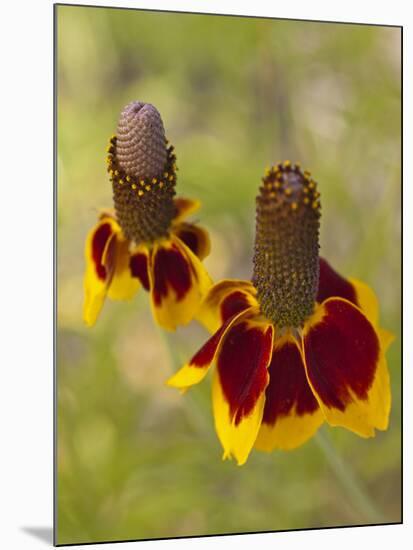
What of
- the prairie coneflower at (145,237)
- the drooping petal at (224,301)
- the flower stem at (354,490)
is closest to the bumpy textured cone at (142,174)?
the prairie coneflower at (145,237)

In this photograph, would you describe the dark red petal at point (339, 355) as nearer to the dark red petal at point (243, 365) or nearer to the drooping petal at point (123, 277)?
the dark red petal at point (243, 365)

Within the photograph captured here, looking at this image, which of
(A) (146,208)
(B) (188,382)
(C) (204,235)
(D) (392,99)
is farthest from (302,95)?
(B) (188,382)

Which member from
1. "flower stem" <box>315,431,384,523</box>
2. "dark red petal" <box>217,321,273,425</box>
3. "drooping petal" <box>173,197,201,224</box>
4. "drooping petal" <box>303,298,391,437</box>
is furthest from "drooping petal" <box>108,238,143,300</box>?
"flower stem" <box>315,431,384,523</box>

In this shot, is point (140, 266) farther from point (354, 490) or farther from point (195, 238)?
point (354, 490)

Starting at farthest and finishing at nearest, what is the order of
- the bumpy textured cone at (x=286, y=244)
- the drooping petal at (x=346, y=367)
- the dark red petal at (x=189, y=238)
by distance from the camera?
the dark red petal at (x=189, y=238), the drooping petal at (x=346, y=367), the bumpy textured cone at (x=286, y=244)

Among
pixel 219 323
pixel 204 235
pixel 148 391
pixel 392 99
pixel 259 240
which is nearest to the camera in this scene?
pixel 259 240
